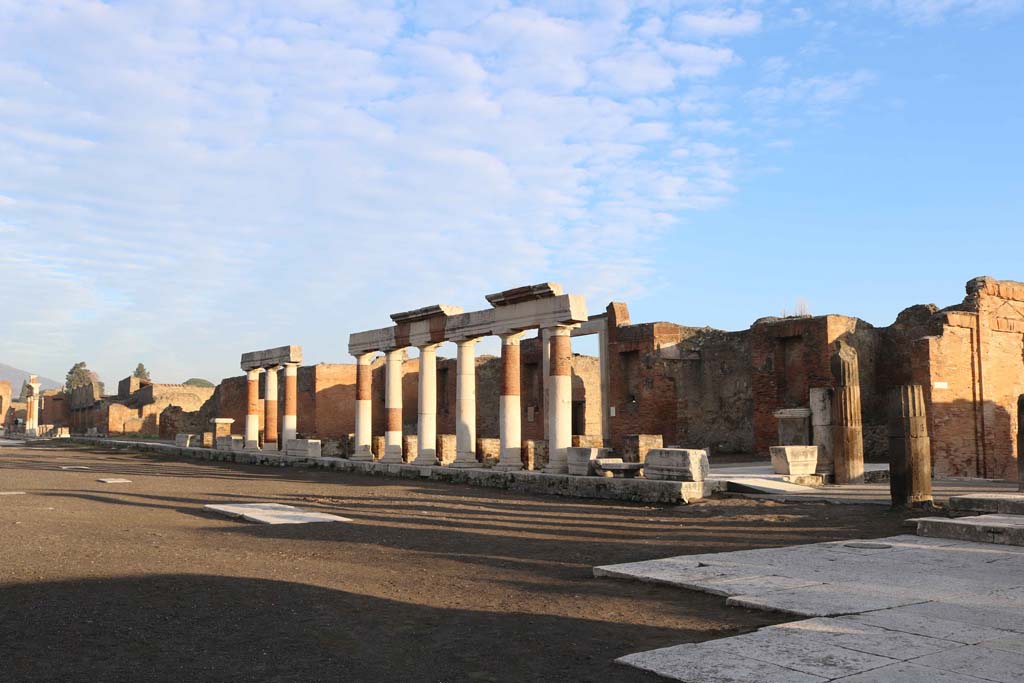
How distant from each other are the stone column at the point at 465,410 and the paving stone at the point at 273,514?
18.8 feet

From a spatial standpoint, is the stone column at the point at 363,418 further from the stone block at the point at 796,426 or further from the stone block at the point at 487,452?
the stone block at the point at 796,426

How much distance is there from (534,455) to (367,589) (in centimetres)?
1154

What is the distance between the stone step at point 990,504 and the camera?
9219 millimetres

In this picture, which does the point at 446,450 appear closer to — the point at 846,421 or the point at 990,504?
the point at 846,421

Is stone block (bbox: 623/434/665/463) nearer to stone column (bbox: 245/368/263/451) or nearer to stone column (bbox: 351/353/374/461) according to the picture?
stone column (bbox: 351/353/374/461)

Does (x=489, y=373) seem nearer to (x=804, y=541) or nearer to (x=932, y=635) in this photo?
(x=804, y=541)

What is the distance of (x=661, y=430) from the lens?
78.1 feet

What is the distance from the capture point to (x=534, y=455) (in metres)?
17.9

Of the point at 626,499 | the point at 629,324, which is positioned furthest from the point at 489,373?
the point at 626,499

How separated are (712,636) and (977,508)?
6.33m

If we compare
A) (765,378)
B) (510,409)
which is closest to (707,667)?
(510,409)

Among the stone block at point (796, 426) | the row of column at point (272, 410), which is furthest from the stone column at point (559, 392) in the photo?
the row of column at point (272, 410)

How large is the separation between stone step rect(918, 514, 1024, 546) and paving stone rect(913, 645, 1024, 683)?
14.4 feet

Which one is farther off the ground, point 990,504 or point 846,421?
point 846,421
